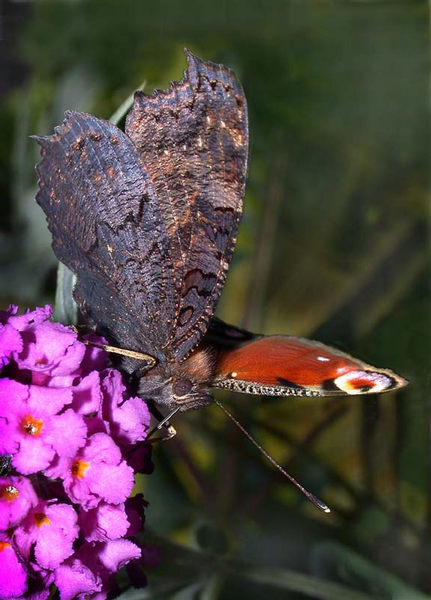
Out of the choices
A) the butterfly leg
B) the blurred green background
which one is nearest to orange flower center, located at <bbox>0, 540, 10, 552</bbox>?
the butterfly leg

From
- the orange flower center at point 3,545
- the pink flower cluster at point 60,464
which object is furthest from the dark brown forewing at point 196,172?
the orange flower center at point 3,545

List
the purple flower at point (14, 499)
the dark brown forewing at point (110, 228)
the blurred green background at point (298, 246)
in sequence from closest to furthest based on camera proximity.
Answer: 1. the purple flower at point (14, 499)
2. the dark brown forewing at point (110, 228)
3. the blurred green background at point (298, 246)

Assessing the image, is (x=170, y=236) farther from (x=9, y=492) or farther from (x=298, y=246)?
(x=298, y=246)

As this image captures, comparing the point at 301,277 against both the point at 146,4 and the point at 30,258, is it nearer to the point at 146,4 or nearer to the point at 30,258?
the point at 30,258

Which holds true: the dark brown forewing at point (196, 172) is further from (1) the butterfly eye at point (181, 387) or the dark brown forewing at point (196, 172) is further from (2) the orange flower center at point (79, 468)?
(2) the orange flower center at point (79, 468)

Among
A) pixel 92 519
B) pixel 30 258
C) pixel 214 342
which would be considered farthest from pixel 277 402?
pixel 92 519

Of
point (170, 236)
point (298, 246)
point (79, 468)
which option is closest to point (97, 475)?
point (79, 468)
